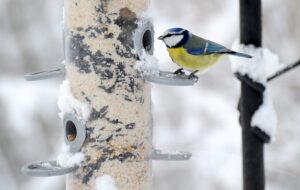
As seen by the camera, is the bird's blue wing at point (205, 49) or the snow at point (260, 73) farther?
the bird's blue wing at point (205, 49)

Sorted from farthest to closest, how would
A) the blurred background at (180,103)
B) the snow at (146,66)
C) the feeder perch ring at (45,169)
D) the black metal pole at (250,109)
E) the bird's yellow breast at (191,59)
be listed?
1. the blurred background at (180,103)
2. the bird's yellow breast at (191,59)
3. the snow at (146,66)
4. the feeder perch ring at (45,169)
5. the black metal pole at (250,109)

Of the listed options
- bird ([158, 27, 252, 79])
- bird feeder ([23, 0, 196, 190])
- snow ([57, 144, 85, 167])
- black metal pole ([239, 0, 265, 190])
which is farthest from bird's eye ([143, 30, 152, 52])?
black metal pole ([239, 0, 265, 190])

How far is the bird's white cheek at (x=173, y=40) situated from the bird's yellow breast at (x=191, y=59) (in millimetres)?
19

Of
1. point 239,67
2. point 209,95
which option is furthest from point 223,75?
point 239,67

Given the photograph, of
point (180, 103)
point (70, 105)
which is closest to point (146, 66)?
point (70, 105)

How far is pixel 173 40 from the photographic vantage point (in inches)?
104

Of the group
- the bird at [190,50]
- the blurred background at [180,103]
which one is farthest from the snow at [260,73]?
the blurred background at [180,103]

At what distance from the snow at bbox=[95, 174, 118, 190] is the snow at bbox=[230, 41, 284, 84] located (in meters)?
0.55

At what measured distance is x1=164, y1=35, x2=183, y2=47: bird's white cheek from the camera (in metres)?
2.64

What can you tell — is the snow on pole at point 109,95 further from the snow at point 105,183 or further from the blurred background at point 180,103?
the blurred background at point 180,103

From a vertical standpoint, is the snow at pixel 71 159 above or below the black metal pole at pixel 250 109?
below

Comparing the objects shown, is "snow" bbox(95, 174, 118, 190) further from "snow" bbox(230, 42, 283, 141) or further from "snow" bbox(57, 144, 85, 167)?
"snow" bbox(230, 42, 283, 141)

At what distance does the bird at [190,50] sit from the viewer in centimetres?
262

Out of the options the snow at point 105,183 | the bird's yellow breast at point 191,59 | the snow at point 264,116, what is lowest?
the snow at point 105,183
